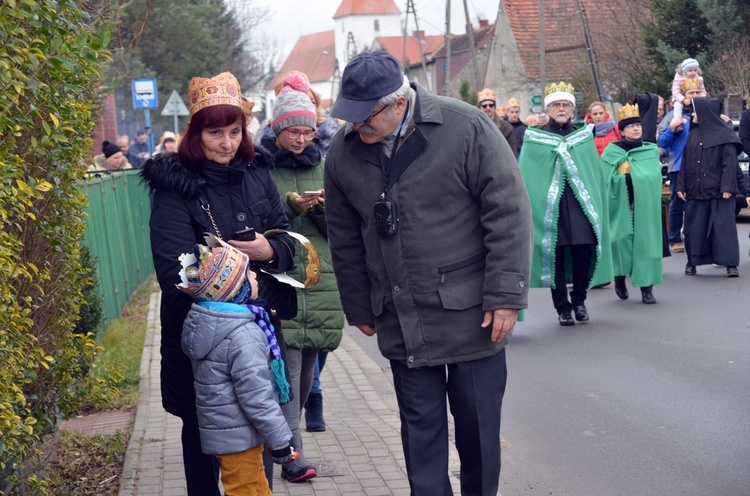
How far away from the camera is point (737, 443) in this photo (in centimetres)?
618

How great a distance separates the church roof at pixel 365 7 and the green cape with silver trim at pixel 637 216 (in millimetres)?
135182

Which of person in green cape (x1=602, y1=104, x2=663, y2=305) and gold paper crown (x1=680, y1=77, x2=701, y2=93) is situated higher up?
gold paper crown (x1=680, y1=77, x2=701, y2=93)

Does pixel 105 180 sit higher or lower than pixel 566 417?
higher

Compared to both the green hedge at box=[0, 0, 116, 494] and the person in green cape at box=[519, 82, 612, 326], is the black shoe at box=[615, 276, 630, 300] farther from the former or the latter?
the green hedge at box=[0, 0, 116, 494]

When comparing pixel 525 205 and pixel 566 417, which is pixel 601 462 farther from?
pixel 525 205

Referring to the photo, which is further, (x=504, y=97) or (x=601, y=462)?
(x=504, y=97)

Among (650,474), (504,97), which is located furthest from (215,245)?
(504,97)

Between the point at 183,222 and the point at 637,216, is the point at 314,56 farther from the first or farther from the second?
the point at 183,222

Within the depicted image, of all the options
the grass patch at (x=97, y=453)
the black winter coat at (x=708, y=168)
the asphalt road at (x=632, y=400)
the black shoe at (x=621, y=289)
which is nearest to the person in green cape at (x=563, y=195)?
the asphalt road at (x=632, y=400)

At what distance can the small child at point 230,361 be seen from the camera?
4.07 meters

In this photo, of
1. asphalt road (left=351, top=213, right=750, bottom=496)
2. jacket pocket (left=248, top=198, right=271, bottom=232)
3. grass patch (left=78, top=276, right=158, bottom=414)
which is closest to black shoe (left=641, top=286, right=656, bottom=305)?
asphalt road (left=351, top=213, right=750, bottom=496)

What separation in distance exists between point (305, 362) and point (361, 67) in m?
1.70

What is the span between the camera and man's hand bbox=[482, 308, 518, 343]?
4.30 metres

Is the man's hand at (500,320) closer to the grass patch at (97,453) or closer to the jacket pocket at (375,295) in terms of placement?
the jacket pocket at (375,295)
